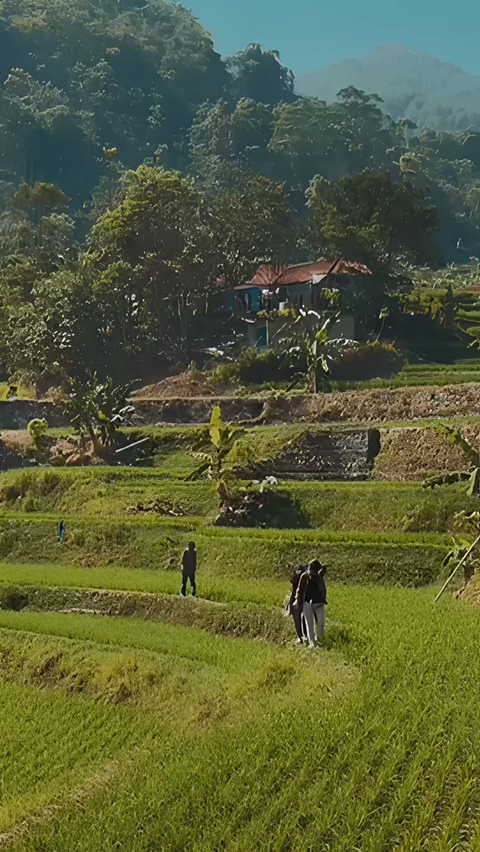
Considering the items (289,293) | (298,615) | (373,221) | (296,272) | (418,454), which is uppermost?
(373,221)

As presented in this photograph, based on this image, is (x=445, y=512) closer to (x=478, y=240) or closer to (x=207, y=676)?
(x=207, y=676)

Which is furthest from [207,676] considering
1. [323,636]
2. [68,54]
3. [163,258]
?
[68,54]

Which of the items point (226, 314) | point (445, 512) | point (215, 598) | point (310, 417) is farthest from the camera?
point (226, 314)

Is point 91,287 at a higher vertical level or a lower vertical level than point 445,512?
higher

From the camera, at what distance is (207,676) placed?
902 centimetres

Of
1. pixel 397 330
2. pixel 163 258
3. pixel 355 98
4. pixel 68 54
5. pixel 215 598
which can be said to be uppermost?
pixel 68 54

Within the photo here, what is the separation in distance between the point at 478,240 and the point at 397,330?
44.0 m

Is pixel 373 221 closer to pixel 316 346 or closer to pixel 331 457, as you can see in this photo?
pixel 316 346

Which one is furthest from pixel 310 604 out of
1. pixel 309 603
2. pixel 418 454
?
pixel 418 454

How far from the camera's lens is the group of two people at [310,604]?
368 inches

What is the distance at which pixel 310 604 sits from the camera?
371 inches

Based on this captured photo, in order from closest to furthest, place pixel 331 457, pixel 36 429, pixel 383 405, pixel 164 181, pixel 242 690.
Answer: pixel 242 690 → pixel 331 457 → pixel 383 405 → pixel 36 429 → pixel 164 181

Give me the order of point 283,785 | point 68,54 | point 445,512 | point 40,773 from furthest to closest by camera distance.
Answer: point 68,54
point 445,512
point 40,773
point 283,785

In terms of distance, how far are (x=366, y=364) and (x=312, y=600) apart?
58.8ft
